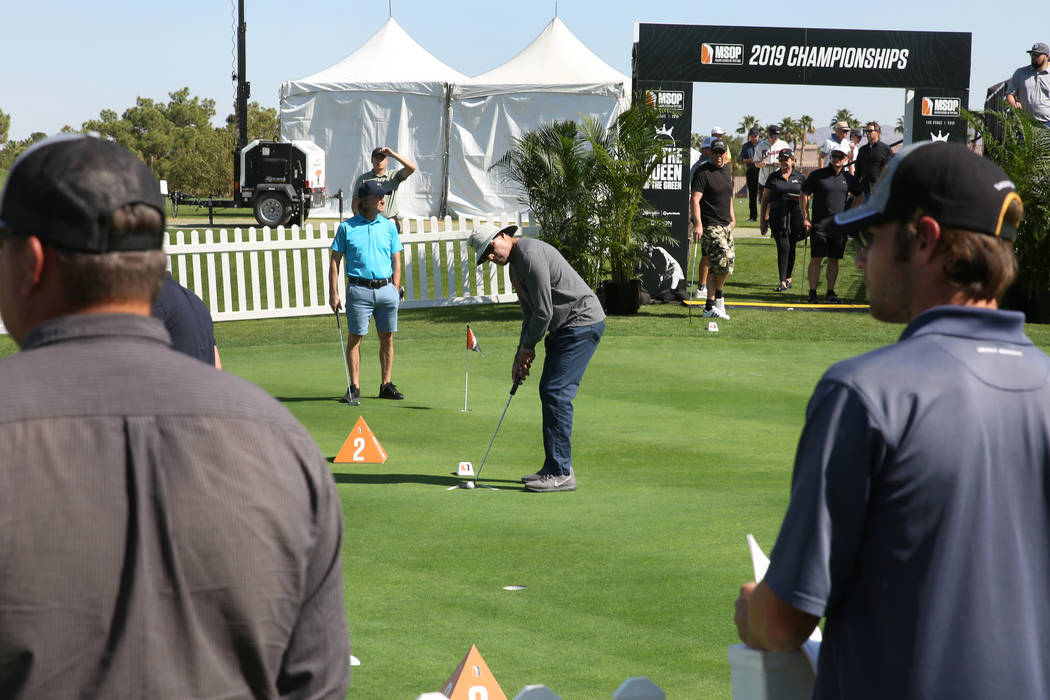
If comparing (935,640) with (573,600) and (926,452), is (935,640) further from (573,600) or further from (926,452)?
(573,600)

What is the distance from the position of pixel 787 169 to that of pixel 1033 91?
3966mm

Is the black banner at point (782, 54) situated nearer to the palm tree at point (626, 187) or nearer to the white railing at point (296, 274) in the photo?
the palm tree at point (626, 187)

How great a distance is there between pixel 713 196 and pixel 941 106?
4.80 meters

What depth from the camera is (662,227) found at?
18.3 meters

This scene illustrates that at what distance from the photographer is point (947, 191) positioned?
7.29ft

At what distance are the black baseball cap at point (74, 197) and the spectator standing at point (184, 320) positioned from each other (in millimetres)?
3280

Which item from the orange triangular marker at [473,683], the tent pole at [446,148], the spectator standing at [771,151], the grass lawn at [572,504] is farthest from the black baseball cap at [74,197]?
the tent pole at [446,148]

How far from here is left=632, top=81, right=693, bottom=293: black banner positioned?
61.9 ft

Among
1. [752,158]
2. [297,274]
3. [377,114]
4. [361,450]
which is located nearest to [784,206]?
[297,274]

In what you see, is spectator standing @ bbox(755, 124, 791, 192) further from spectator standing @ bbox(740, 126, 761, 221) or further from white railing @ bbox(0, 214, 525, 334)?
white railing @ bbox(0, 214, 525, 334)

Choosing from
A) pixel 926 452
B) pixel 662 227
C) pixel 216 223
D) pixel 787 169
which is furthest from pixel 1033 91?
pixel 216 223

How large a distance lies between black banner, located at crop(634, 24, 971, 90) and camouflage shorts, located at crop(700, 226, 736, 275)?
2891mm

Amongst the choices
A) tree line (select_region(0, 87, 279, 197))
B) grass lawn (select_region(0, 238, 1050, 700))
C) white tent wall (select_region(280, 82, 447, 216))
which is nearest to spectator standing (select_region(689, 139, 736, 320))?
grass lawn (select_region(0, 238, 1050, 700))

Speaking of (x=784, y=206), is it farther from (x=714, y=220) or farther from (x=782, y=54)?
(x=714, y=220)
